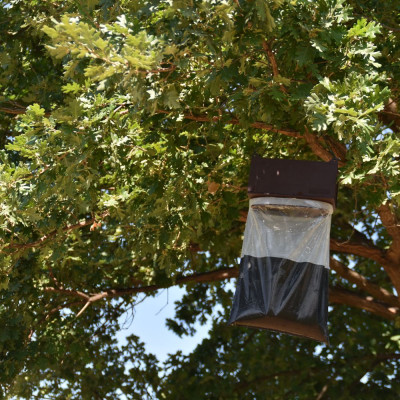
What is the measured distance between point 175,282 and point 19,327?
1767 mm

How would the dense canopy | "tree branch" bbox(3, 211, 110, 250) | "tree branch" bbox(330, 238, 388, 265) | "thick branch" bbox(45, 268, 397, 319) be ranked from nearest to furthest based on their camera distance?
the dense canopy, "tree branch" bbox(3, 211, 110, 250), "tree branch" bbox(330, 238, 388, 265), "thick branch" bbox(45, 268, 397, 319)

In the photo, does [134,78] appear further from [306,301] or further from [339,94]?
[306,301]

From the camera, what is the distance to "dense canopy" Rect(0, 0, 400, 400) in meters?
5.08

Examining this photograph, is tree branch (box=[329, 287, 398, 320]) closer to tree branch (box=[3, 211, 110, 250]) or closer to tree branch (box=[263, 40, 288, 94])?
tree branch (box=[3, 211, 110, 250])

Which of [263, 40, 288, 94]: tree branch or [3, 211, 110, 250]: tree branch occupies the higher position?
[263, 40, 288, 94]: tree branch

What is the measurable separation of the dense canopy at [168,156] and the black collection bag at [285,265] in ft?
1.45

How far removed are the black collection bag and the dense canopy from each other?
442 mm

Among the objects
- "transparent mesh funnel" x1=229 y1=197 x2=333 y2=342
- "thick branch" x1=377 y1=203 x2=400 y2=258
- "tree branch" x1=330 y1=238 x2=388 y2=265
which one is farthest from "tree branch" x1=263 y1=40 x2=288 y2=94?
"tree branch" x1=330 y1=238 x2=388 y2=265

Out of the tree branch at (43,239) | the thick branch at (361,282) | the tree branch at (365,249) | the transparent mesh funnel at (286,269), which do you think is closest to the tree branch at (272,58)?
the transparent mesh funnel at (286,269)

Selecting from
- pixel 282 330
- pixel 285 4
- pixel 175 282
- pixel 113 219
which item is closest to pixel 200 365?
pixel 175 282

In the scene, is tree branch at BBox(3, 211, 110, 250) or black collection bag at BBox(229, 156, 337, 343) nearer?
black collection bag at BBox(229, 156, 337, 343)

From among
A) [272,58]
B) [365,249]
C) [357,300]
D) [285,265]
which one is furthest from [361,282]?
[272,58]

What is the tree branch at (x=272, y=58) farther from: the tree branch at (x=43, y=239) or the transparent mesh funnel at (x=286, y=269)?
the tree branch at (x=43, y=239)

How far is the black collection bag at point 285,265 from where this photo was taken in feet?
17.2
